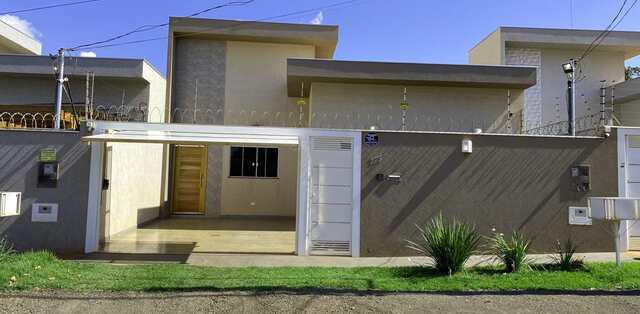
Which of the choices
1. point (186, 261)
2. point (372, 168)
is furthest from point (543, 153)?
point (186, 261)

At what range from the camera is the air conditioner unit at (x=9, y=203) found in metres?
7.46

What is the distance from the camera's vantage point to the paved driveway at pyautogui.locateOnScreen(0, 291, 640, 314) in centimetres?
543

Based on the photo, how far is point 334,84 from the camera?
13859mm

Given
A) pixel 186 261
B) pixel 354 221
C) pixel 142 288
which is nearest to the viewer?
pixel 142 288

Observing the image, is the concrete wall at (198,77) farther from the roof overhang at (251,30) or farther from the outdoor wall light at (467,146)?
the outdoor wall light at (467,146)

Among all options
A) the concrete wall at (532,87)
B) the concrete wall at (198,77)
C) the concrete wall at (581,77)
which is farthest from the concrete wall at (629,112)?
the concrete wall at (198,77)

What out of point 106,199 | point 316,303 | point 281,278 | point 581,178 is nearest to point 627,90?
point 581,178

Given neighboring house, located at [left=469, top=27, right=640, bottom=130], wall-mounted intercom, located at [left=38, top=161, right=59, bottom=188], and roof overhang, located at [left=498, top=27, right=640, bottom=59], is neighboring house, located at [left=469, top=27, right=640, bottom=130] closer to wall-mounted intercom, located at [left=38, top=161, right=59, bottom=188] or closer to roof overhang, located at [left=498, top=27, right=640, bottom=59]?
roof overhang, located at [left=498, top=27, right=640, bottom=59]

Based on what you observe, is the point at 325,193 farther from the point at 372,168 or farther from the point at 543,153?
the point at 543,153

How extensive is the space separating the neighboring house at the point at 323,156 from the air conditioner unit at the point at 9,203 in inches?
37.8

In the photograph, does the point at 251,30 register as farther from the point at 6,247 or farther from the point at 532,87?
the point at 532,87

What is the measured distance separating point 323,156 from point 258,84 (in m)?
7.74

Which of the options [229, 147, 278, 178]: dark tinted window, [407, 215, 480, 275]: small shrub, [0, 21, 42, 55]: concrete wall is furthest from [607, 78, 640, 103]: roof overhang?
[0, 21, 42, 55]: concrete wall

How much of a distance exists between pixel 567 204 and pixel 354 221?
439 cm
